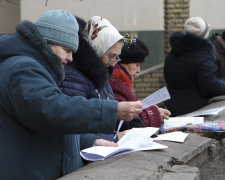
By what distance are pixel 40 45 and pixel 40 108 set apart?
313 millimetres

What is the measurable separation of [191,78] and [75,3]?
14.8ft

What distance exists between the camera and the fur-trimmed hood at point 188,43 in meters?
4.95

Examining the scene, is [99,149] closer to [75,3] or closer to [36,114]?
[36,114]

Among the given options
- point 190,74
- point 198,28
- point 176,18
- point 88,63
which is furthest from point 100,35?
point 176,18

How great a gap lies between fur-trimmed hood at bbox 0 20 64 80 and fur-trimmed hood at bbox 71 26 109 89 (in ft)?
1.88

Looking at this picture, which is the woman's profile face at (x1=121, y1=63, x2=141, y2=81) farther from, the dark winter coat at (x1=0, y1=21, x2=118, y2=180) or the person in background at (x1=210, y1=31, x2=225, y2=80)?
the person in background at (x1=210, y1=31, x2=225, y2=80)

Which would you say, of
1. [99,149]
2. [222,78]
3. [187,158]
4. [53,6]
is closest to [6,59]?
[99,149]

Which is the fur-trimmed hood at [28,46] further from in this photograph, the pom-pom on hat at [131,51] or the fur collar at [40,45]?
the pom-pom on hat at [131,51]

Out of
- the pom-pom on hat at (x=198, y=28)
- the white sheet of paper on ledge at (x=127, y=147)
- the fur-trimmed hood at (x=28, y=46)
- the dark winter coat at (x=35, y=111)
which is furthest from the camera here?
the pom-pom on hat at (x=198, y=28)

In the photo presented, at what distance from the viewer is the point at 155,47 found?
33.3 ft

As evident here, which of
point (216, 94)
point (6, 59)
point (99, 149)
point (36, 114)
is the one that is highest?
point (6, 59)

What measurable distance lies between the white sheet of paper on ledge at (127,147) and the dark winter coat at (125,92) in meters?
0.59

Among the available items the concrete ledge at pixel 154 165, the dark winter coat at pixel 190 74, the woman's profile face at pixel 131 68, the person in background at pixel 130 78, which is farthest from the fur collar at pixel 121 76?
the dark winter coat at pixel 190 74

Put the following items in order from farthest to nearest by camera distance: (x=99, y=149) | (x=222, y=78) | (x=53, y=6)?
1. (x=53, y=6)
2. (x=222, y=78)
3. (x=99, y=149)
